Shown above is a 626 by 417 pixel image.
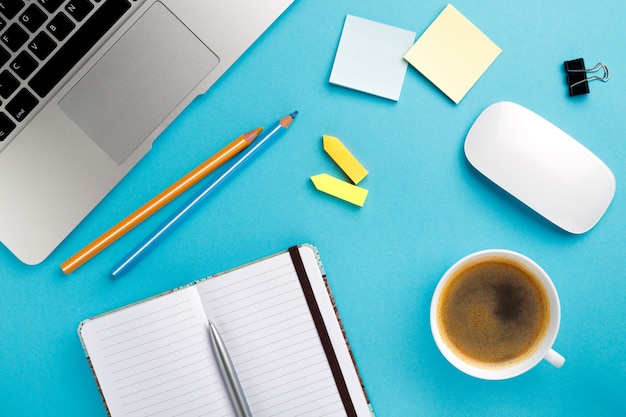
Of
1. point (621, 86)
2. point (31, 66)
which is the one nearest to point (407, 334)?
point (621, 86)

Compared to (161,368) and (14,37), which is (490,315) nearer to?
(161,368)

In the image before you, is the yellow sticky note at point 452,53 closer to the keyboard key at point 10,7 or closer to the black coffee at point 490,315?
the black coffee at point 490,315

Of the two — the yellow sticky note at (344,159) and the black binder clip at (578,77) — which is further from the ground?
the black binder clip at (578,77)

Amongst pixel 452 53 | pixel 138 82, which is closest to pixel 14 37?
pixel 138 82

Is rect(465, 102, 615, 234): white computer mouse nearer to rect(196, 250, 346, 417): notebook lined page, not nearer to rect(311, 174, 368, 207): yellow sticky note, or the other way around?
rect(311, 174, 368, 207): yellow sticky note

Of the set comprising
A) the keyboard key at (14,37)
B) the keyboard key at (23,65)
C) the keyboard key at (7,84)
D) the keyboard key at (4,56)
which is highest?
the keyboard key at (14,37)

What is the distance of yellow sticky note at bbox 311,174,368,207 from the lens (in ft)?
2.17

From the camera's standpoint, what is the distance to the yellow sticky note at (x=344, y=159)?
2.18 feet

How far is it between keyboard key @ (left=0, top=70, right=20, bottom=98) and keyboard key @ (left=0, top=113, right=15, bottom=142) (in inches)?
1.0

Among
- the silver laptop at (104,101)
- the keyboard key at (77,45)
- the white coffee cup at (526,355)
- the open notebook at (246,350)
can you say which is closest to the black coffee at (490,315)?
the white coffee cup at (526,355)

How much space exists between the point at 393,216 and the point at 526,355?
0.23 meters

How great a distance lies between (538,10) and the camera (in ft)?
2.17

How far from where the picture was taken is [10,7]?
57 centimetres

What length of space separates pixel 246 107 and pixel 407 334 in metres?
0.36
